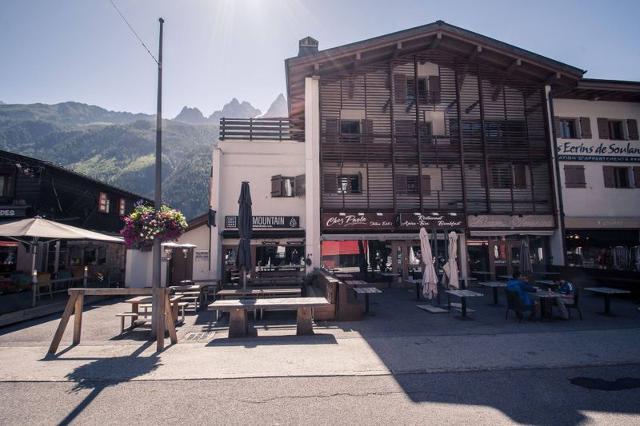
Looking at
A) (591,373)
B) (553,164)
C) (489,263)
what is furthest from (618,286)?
(591,373)

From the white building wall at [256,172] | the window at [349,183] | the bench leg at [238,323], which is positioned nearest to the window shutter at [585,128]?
the window at [349,183]

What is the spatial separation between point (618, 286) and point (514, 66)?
40.0ft

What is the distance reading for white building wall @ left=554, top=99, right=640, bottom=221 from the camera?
18.6m

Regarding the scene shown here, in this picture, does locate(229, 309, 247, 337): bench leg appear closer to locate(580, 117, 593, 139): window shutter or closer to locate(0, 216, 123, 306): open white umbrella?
locate(0, 216, 123, 306): open white umbrella

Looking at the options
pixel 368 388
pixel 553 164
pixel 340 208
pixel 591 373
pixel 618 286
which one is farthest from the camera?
pixel 553 164

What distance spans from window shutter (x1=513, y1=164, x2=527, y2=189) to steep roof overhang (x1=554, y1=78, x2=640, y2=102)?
4.70 meters

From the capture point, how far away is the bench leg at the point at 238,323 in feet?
25.5

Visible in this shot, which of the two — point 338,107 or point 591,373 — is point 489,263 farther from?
point 591,373

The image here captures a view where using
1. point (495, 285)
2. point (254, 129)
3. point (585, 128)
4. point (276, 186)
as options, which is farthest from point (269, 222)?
point (585, 128)

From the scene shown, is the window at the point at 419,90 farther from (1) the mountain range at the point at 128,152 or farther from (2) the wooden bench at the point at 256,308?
(1) the mountain range at the point at 128,152

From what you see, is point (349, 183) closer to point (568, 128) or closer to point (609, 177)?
point (568, 128)

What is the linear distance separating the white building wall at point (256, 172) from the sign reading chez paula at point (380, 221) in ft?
6.54

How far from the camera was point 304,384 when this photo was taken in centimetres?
491

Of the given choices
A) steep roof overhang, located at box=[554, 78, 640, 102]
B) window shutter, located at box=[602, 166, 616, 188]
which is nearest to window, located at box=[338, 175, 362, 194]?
steep roof overhang, located at box=[554, 78, 640, 102]
